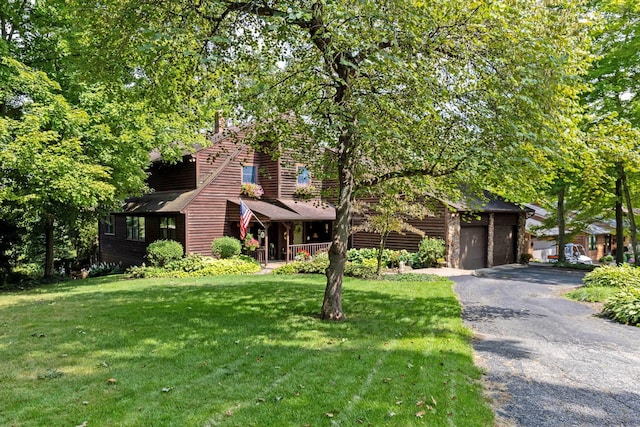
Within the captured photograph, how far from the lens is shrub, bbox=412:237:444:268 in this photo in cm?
2005

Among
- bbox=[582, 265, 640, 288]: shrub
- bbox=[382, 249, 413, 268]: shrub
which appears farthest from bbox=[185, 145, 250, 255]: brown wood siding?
bbox=[582, 265, 640, 288]: shrub

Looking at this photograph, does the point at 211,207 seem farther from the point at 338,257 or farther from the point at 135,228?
the point at 338,257

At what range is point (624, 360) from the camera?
6.46m

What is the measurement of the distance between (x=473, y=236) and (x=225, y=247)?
1301 centimetres

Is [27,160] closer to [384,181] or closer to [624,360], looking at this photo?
[384,181]

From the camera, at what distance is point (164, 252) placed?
1906 cm

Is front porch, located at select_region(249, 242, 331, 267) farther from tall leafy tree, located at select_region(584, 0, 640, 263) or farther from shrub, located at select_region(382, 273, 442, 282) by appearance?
tall leafy tree, located at select_region(584, 0, 640, 263)

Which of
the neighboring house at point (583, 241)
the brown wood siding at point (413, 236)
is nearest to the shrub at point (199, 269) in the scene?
the brown wood siding at point (413, 236)

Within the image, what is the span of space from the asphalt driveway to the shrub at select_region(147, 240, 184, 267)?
13.2 m

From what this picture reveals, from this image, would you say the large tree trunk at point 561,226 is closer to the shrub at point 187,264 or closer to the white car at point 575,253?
the white car at point 575,253

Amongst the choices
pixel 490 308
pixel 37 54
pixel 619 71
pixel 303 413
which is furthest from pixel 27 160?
pixel 619 71

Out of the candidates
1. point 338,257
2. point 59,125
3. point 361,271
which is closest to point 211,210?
point 59,125

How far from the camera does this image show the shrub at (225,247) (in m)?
20.5

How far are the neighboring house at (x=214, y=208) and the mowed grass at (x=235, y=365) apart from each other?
10.2 metres
